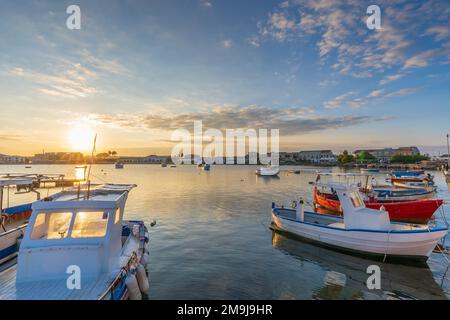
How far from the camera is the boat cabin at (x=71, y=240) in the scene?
30.7ft

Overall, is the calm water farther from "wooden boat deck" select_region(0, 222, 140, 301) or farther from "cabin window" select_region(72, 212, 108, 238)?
"cabin window" select_region(72, 212, 108, 238)

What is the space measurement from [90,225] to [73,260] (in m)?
1.53

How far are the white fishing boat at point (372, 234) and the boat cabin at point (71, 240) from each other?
46.9ft

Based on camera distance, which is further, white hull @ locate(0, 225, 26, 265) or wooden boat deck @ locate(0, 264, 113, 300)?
white hull @ locate(0, 225, 26, 265)

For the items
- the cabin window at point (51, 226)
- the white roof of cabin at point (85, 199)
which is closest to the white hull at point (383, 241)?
the white roof of cabin at point (85, 199)

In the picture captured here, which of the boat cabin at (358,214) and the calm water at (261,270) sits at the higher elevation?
the boat cabin at (358,214)

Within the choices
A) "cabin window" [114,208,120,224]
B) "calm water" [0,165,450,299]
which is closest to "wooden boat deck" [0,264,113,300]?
"cabin window" [114,208,120,224]

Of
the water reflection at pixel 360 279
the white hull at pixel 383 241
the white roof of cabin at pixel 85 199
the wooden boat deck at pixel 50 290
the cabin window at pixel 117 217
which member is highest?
the white roof of cabin at pixel 85 199

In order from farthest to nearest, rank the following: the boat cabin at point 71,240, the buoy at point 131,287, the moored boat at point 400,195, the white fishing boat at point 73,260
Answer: the moored boat at point 400,195 → the buoy at point 131,287 → the boat cabin at point 71,240 → the white fishing boat at point 73,260

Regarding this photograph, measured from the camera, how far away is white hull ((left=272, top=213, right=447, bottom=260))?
1608 cm

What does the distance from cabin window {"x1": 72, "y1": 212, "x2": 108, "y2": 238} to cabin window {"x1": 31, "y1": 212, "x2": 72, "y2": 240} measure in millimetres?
536

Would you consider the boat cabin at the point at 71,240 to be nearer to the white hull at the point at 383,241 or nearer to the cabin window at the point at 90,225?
the cabin window at the point at 90,225
